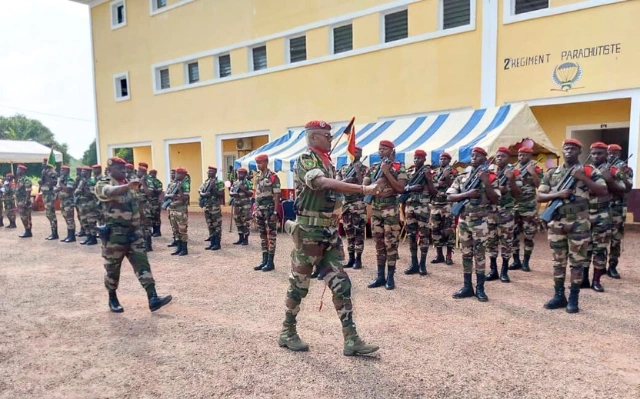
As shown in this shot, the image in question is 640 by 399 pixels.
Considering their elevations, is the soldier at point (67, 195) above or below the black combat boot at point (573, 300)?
above

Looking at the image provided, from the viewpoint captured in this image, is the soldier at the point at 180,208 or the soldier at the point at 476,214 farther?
the soldier at the point at 180,208

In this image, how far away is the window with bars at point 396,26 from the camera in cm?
1262

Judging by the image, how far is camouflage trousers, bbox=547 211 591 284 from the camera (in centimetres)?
470

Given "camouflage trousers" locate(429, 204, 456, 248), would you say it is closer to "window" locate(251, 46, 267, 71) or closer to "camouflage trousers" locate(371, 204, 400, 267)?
"camouflage trousers" locate(371, 204, 400, 267)

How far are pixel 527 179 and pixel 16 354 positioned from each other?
21.6ft

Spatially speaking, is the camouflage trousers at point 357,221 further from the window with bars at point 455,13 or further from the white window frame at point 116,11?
the white window frame at point 116,11

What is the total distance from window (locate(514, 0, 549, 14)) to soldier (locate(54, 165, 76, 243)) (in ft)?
37.3

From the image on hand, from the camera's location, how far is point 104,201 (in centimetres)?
509

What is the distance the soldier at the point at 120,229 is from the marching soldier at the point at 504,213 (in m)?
4.45

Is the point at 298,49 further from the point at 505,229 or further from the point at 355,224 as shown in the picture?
the point at 505,229

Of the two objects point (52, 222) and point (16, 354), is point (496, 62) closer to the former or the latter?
point (16, 354)

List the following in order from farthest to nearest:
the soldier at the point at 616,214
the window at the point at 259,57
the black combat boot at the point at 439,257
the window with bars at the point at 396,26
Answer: the window at the point at 259,57, the window with bars at the point at 396,26, the black combat boot at the point at 439,257, the soldier at the point at 616,214

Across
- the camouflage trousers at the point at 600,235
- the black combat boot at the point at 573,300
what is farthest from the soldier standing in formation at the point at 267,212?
the camouflage trousers at the point at 600,235

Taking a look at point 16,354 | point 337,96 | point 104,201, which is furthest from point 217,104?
point 16,354
